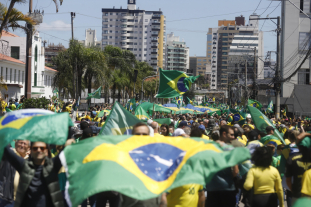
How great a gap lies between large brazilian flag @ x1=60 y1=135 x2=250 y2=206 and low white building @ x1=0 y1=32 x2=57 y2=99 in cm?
4072

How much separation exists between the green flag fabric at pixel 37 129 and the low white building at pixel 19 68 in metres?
40.4

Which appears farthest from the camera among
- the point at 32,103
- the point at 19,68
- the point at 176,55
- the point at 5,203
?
the point at 176,55

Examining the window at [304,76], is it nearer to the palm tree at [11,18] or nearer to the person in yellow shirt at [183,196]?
the palm tree at [11,18]

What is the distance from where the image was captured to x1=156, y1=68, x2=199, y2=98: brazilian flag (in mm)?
16109

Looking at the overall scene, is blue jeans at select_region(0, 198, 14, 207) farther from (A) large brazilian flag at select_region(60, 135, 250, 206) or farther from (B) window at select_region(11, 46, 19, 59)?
(B) window at select_region(11, 46, 19, 59)

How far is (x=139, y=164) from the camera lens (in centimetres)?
444

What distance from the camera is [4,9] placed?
15727 mm

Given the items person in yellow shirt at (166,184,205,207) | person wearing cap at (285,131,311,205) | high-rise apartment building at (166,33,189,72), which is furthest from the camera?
high-rise apartment building at (166,33,189,72)

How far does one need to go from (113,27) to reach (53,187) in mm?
151584

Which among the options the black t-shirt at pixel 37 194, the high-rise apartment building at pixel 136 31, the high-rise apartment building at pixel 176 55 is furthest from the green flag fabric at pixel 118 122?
the high-rise apartment building at pixel 176 55

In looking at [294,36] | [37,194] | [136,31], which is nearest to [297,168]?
[37,194]

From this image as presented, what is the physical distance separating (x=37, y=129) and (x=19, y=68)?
160ft

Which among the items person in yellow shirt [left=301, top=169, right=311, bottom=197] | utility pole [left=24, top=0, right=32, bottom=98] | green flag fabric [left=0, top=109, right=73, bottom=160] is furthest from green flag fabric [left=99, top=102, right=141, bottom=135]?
utility pole [left=24, top=0, right=32, bottom=98]

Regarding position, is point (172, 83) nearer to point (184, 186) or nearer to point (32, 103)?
point (32, 103)
